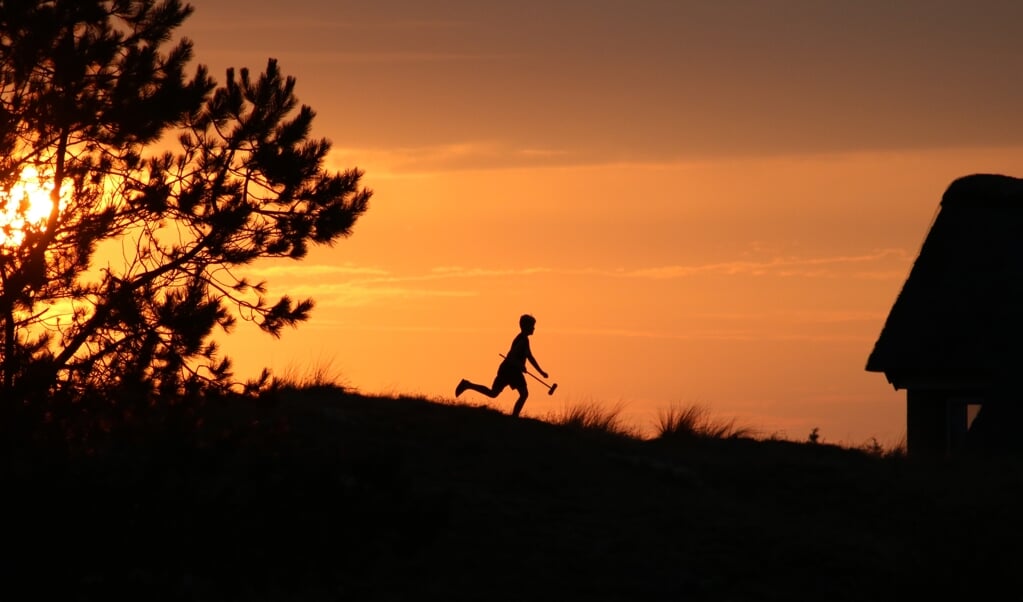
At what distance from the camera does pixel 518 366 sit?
71.2ft

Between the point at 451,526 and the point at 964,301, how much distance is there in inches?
571

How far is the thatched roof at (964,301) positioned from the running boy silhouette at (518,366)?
26.1 feet

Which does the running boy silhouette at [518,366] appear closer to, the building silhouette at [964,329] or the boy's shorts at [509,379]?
the boy's shorts at [509,379]

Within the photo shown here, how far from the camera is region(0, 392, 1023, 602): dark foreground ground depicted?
14.6 metres

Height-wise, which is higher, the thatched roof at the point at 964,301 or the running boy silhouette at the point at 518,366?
the thatched roof at the point at 964,301

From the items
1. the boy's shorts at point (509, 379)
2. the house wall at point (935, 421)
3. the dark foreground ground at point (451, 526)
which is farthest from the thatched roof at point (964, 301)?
the boy's shorts at point (509, 379)

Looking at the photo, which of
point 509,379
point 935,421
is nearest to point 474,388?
point 509,379

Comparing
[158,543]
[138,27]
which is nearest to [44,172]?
[138,27]

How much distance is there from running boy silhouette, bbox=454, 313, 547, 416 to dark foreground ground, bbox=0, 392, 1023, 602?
279 centimetres

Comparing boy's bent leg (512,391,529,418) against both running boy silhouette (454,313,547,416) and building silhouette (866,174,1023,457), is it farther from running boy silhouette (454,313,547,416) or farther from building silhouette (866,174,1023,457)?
building silhouette (866,174,1023,457)

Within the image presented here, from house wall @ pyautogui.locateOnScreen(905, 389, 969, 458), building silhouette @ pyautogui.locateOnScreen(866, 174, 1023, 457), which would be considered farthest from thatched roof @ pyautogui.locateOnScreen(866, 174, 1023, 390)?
house wall @ pyautogui.locateOnScreen(905, 389, 969, 458)

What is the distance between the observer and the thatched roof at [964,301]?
83.2ft

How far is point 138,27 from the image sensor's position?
56.3 ft

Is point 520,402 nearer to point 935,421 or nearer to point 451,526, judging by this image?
point 451,526
